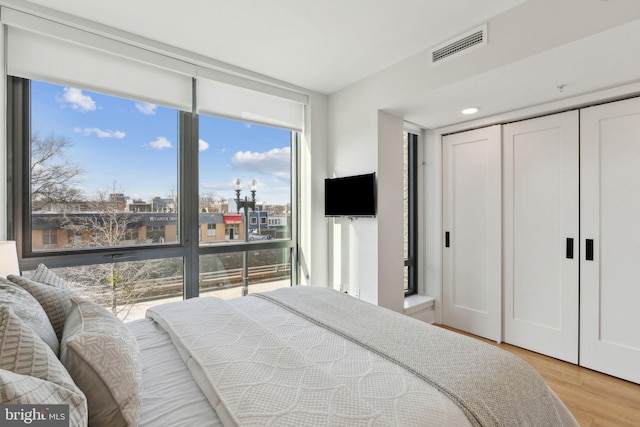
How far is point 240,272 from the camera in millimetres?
3283

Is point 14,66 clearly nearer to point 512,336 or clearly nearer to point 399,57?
point 399,57

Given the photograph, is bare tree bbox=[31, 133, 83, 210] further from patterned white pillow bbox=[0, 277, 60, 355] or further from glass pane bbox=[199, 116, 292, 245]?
patterned white pillow bbox=[0, 277, 60, 355]

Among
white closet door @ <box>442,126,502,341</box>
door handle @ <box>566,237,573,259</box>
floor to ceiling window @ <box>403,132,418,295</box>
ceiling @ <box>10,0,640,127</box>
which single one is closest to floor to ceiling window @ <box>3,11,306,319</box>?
ceiling @ <box>10,0,640,127</box>

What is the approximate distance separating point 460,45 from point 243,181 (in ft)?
7.58

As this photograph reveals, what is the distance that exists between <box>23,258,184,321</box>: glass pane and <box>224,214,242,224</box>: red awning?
0.58 m

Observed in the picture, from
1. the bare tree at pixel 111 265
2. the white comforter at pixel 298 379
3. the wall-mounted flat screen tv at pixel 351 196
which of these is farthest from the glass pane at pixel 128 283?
the wall-mounted flat screen tv at pixel 351 196

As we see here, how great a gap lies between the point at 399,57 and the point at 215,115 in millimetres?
1798

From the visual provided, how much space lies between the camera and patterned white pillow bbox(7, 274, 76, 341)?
1.24 meters

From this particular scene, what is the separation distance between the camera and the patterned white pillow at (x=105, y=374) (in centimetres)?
83

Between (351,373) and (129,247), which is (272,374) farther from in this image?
(129,247)

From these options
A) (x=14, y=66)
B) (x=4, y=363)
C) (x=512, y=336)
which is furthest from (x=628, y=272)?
(x=14, y=66)

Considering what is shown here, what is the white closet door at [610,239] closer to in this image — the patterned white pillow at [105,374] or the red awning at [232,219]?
the red awning at [232,219]

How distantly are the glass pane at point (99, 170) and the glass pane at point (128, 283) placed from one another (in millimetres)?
195

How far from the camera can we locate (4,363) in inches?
28.6
